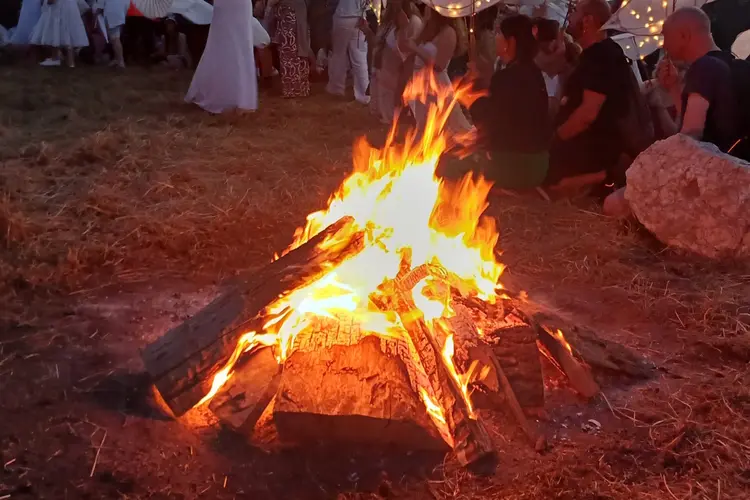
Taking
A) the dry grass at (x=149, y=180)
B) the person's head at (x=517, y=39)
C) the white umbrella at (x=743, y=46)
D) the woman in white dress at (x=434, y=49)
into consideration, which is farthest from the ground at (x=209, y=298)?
the white umbrella at (x=743, y=46)

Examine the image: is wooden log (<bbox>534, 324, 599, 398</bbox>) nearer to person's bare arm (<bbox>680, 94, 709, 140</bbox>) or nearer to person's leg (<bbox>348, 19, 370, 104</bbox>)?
person's bare arm (<bbox>680, 94, 709, 140</bbox>)

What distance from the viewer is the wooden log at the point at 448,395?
2.96 meters

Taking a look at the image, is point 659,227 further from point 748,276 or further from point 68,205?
point 68,205

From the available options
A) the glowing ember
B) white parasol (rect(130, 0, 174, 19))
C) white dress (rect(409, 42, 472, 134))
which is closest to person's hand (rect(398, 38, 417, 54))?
white dress (rect(409, 42, 472, 134))

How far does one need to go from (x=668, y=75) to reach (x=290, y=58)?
693cm

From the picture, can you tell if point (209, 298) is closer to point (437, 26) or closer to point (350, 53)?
point (437, 26)

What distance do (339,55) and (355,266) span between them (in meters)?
9.06

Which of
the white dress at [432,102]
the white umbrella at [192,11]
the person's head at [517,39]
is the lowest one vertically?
the white dress at [432,102]

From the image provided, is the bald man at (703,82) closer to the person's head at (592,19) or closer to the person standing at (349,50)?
the person's head at (592,19)

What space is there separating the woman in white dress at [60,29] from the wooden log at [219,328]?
42.0ft

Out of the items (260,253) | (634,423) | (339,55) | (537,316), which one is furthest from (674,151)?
(339,55)

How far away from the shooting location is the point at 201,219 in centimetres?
588

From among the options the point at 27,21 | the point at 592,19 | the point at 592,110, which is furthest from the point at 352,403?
the point at 27,21

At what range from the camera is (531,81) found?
635 centimetres
